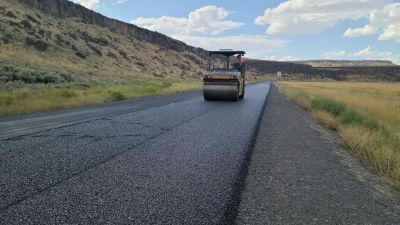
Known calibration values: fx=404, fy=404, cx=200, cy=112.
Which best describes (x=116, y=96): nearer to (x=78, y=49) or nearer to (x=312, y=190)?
(x=312, y=190)

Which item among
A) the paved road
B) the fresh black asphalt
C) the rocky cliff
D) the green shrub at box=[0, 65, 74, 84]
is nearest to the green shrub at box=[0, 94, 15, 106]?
the paved road

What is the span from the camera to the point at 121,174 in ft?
18.3

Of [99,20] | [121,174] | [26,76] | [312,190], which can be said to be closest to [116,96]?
[26,76]

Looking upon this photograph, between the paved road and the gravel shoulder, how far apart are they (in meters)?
0.28

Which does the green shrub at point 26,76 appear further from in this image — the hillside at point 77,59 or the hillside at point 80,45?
the hillside at point 80,45

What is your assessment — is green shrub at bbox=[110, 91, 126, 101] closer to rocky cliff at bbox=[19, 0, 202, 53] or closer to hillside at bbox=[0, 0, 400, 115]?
hillside at bbox=[0, 0, 400, 115]

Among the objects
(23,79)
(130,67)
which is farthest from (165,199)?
(130,67)

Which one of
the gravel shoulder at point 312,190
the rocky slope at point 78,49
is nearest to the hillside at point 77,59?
the rocky slope at point 78,49

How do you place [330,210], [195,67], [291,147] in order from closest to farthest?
[330,210], [291,147], [195,67]

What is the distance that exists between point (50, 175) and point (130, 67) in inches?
2591

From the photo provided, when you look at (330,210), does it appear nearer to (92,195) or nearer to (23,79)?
(92,195)

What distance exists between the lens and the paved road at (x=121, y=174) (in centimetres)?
408

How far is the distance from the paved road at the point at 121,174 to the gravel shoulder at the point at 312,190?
0.90ft

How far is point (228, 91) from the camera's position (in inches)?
835
